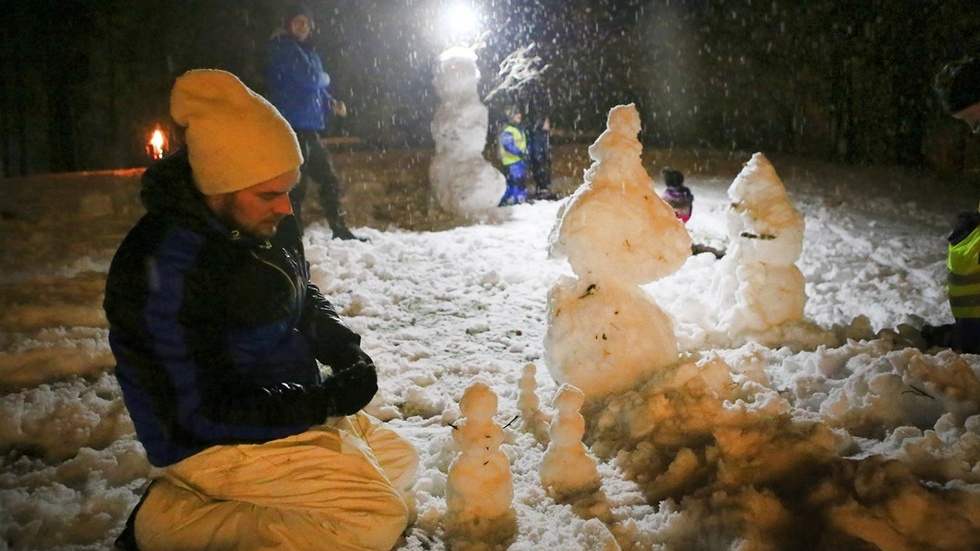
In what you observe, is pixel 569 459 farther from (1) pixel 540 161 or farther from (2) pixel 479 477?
(1) pixel 540 161

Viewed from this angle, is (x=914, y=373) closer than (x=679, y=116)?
Yes

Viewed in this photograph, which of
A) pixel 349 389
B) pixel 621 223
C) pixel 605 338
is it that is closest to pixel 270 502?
pixel 349 389

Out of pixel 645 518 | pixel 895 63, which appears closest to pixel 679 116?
pixel 895 63

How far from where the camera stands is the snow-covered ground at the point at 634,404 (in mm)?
2600

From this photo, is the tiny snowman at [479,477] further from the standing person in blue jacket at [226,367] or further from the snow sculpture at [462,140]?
the snow sculpture at [462,140]

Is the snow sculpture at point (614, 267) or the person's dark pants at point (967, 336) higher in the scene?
the snow sculpture at point (614, 267)

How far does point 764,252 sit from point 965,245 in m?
1.18

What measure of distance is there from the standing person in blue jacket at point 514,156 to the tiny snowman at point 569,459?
23.8ft

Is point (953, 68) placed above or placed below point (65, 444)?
above

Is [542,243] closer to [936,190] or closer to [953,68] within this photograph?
[953,68]

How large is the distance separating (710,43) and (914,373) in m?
15.5

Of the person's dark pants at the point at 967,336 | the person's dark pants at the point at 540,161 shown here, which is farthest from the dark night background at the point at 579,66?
the person's dark pants at the point at 967,336

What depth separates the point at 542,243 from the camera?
25.3 ft

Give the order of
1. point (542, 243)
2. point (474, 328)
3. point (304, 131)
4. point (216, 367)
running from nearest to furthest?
1. point (216, 367)
2. point (474, 328)
3. point (304, 131)
4. point (542, 243)
